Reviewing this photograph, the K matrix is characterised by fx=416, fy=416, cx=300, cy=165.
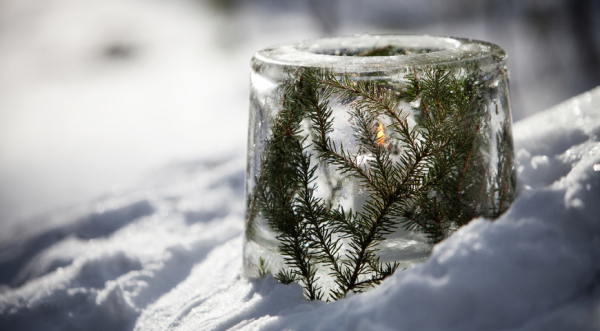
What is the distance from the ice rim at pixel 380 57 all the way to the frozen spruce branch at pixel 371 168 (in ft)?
0.11

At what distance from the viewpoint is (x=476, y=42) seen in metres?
0.90

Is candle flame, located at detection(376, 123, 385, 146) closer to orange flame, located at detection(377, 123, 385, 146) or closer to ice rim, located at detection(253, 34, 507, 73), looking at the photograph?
orange flame, located at detection(377, 123, 385, 146)

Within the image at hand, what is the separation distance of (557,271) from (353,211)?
12.7 inches

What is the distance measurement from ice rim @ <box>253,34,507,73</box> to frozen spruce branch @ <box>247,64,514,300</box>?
1.3 inches

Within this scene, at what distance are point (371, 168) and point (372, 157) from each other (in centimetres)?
2

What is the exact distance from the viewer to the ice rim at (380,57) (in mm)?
723

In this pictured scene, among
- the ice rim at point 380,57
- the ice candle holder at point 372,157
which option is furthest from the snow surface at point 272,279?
the ice rim at point 380,57

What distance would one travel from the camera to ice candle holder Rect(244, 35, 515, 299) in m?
0.70

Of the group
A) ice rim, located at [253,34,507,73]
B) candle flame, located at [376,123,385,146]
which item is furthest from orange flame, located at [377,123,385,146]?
ice rim, located at [253,34,507,73]

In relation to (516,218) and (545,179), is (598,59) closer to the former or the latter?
(545,179)

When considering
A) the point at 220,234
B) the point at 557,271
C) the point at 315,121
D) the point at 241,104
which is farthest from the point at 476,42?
the point at 241,104

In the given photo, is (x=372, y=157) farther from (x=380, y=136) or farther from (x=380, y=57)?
(x=380, y=57)

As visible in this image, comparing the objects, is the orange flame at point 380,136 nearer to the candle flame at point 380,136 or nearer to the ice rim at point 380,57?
the candle flame at point 380,136

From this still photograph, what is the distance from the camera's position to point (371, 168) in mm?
715
